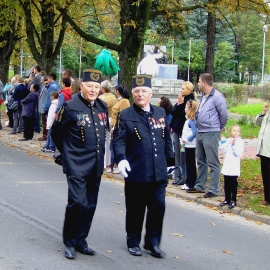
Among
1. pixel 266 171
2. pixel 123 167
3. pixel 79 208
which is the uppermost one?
pixel 123 167

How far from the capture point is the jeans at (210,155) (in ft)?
35.5

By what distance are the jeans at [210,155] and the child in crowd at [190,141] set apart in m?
0.27

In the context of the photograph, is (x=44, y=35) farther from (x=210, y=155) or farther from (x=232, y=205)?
(x=232, y=205)

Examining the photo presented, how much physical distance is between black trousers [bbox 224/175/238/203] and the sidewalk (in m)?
0.18

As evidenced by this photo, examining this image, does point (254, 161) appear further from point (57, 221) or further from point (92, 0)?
point (92, 0)

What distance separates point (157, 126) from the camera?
7055 mm

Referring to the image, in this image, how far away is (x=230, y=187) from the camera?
10164 mm

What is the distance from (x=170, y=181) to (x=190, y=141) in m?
1.49

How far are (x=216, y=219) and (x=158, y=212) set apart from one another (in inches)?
107

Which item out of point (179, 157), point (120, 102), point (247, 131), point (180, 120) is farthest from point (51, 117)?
point (247, 131)

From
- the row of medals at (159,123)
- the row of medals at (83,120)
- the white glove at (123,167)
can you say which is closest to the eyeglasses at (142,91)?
the row of medals at (159,123)

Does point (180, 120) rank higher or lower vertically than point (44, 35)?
lower

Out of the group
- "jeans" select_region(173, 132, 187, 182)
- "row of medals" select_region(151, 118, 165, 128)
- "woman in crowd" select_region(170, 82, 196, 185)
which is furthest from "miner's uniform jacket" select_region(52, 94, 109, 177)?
"jeans" select_region(173, 132, 187, 182)

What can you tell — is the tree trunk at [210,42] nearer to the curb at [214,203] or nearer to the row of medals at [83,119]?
the curb at [214,203]
